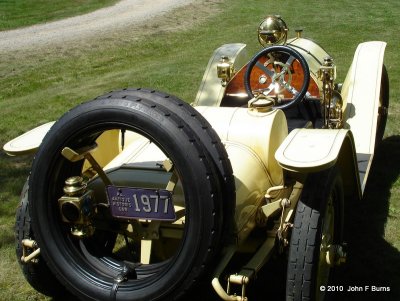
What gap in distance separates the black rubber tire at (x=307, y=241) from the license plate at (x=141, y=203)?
22.5 inches

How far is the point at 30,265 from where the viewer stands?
3119 millimetres

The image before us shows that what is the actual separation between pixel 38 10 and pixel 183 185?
16.5 metres

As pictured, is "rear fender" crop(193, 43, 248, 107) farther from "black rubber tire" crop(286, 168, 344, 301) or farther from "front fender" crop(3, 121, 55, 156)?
"black rubber tire" crop(286, 168, 344, 301)

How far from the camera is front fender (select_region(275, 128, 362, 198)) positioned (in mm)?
2539

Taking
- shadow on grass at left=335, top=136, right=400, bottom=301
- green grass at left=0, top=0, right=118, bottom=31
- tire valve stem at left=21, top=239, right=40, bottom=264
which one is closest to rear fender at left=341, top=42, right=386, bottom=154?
shadow on grass at left=335, top=136, right=400, bottom=301

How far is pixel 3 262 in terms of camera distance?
12.4 ft

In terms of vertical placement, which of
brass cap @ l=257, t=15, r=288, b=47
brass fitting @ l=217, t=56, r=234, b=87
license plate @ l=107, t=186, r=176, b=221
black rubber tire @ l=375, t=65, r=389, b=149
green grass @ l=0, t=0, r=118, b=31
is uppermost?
brass cap @ l=257, t=15, r=288, b=47

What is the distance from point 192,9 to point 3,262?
46.9 ft

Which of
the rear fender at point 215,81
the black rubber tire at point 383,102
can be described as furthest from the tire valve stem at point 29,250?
the black rubber tire at point 383,102

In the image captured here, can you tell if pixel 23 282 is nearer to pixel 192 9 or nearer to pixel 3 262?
pixel 3 262

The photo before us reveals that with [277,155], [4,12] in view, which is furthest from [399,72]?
[4,12]

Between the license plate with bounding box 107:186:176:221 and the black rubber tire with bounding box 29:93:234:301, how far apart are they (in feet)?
0.49

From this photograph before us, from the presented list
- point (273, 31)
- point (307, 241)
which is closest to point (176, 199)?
point (307, 241)

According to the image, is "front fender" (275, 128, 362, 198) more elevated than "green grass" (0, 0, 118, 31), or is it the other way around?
"front fender" (275, 128, 362, 198)
